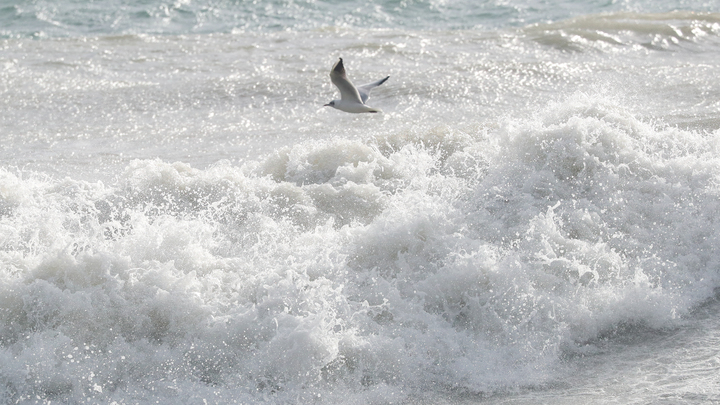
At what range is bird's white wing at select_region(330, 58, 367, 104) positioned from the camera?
4.67 m

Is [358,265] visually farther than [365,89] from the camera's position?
No

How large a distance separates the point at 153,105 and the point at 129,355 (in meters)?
4.98

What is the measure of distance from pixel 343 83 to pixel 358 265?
3.84 ft

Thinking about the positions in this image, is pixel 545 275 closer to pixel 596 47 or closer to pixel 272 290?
pixel 272 290

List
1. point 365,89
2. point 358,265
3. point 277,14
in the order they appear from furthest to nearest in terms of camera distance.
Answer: point 277,14
point 365,89
point 358,265

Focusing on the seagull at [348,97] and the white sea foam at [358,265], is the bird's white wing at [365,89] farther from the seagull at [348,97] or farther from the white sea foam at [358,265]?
the white sea foam at [358,265]

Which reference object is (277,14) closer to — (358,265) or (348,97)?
(348,97)

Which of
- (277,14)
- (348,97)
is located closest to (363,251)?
(348,97)

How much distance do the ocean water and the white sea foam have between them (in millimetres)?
14

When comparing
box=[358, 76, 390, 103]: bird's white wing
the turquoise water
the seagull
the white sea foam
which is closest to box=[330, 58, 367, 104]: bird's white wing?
the seagull

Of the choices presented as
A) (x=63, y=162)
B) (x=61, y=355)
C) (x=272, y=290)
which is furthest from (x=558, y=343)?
(x=63, y=162)

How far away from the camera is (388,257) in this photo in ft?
15.9

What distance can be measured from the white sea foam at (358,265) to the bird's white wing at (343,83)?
837mm

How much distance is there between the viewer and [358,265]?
477cm
